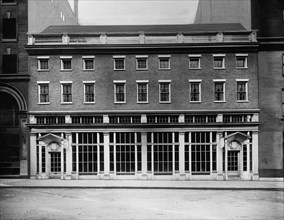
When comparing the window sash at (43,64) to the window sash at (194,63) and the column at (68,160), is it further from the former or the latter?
the window sash at (194,63)

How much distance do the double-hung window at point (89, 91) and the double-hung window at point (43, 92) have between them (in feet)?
1.85

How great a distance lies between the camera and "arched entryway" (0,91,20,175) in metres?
4.12

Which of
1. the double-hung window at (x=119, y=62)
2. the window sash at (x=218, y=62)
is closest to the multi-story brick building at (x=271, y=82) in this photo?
the window sash at (x=218, y=62)

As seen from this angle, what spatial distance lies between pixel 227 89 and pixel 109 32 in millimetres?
1952

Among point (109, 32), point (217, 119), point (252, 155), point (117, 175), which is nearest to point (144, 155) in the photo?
point (117, 175)

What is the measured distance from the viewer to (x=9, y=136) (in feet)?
13.6

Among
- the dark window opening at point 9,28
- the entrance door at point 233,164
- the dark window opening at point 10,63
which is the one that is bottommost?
the entrance door at point 233,164

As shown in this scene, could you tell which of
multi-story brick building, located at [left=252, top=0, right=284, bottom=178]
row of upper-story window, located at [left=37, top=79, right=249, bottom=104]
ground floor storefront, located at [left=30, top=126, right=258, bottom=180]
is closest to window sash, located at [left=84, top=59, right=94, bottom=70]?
row of upper-story window, located at [left=37, top=79, right=249, bottom=104]

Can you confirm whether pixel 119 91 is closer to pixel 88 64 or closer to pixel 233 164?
pixel 88 64

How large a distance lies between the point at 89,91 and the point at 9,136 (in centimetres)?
135

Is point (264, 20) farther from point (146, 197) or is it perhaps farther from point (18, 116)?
point (18, 116)

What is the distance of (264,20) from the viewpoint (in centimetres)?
402

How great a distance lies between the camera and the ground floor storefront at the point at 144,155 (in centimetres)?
411

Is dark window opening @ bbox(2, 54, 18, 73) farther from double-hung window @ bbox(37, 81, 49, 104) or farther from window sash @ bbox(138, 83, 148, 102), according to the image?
window sash @ bbox(138, 83, 148, 102)
